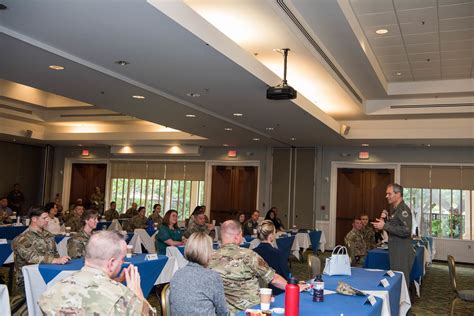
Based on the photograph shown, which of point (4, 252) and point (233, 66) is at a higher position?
point (233, 66)

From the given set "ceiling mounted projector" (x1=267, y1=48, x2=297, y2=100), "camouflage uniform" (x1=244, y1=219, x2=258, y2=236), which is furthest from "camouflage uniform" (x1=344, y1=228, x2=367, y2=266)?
"ceiling mounted projector" (x1=267, y1=48, x2=297, y2=100)

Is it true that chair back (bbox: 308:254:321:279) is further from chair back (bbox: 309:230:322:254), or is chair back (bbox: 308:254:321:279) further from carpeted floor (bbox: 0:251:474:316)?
chair back (bbox: 309:230:322:254)

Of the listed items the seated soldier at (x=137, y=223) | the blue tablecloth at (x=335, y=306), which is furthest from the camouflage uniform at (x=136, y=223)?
the blue tablecloth at (x=335, y=306)

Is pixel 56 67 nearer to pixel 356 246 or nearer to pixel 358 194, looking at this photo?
pixel 356 246

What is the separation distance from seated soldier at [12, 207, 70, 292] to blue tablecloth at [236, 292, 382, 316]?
2.37 metres

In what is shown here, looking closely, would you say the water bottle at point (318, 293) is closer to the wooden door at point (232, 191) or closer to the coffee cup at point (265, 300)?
the coffee cup at point (265, 300)

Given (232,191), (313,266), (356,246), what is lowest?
(356,246)

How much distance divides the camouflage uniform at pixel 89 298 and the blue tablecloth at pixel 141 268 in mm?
2077

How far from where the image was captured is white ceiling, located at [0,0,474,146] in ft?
14.7

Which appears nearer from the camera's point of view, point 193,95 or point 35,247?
point 35,247

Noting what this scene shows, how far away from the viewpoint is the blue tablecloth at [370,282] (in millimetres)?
3965

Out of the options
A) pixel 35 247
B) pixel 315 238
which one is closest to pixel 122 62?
pixel 35 247

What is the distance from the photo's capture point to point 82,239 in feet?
17.0

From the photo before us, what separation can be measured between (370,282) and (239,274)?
4.76ft
